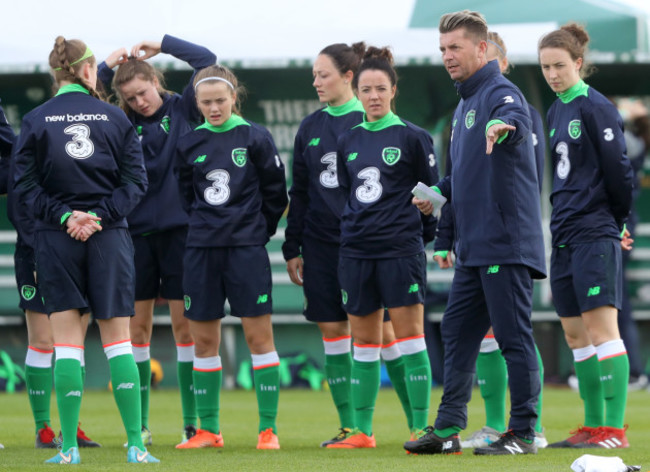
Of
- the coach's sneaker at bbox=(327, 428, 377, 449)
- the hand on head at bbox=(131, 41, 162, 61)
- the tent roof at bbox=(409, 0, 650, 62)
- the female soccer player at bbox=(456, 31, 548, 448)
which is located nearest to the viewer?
the female soccer player at bbox=(456, 31, 548, 448)

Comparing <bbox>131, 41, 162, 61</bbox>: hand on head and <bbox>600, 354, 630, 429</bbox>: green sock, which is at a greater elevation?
<bbox>131, 41, 162, 61</bbox>: hand on head

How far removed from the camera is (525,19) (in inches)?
453

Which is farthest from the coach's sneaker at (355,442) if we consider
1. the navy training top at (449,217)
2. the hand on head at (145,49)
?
the hand on head at (145,49)

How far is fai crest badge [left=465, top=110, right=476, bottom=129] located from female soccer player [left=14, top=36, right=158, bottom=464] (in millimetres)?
1557

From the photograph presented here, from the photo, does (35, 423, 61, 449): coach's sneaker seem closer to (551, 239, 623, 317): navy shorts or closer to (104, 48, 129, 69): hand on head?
(104, 48, 129, 69): hand on head

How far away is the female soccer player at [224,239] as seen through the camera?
6.34 m

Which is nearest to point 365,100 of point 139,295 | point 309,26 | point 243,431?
point 139,295

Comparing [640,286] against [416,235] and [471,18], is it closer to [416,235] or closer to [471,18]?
[416,235]

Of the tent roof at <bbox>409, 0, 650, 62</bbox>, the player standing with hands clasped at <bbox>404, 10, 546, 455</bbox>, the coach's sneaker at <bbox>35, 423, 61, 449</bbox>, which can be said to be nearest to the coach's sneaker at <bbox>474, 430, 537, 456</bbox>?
the player standing with hands clasped at <bbox>404, 10, 546, 455</bbox>

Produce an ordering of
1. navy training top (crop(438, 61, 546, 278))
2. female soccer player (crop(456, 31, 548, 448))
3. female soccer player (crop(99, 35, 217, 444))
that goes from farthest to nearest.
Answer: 1. female soccer player (crop(99, 35, 217, 444))
2. female soccer player (crop(456, 31, 548, 448))
3. navy training top (crop(438, 61, 546, 278))

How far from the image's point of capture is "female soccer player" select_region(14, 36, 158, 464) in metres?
5.29

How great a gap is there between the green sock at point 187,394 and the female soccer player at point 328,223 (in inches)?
30.5

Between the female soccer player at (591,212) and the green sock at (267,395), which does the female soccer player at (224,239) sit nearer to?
the green sock at (267,395)

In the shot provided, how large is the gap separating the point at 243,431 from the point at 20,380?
4.55 meters
